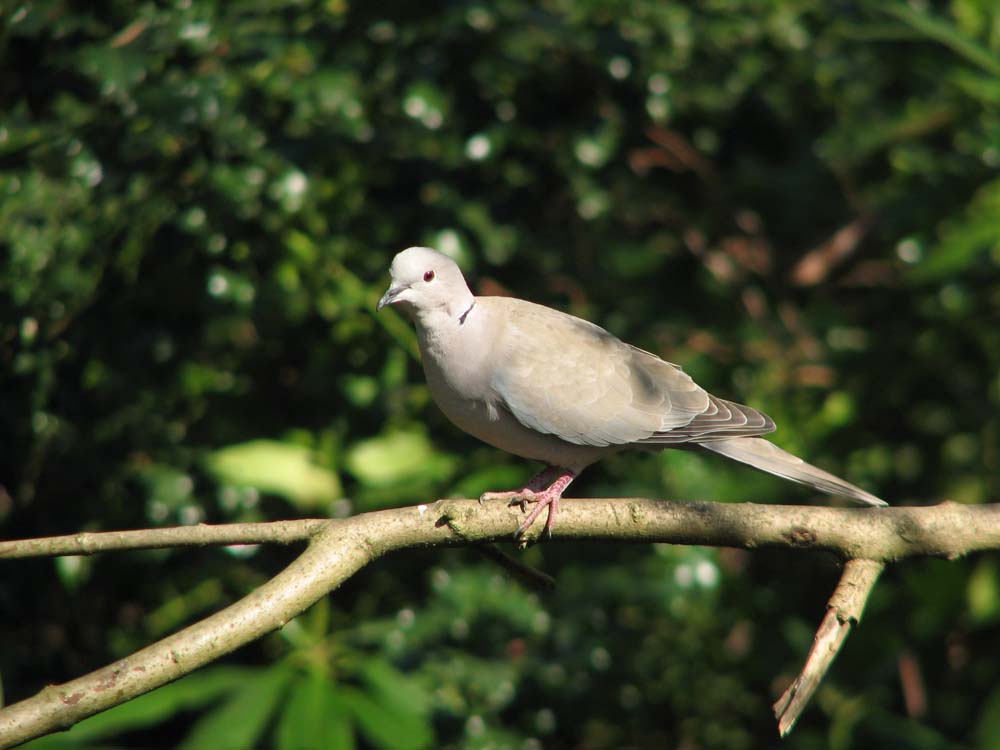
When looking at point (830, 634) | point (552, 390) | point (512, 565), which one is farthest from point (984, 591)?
point (512, 565)

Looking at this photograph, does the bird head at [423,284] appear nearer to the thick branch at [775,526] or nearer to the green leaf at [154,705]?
the thick branch at [775,526]

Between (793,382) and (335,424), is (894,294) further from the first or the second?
(335,424)

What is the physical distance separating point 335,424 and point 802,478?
1392mm

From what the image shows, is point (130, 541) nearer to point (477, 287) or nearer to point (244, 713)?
point (244, 713)

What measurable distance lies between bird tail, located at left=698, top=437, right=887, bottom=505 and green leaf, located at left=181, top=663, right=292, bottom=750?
1292 millimetres

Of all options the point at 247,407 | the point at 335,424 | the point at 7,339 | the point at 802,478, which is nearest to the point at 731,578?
the point at 802,478

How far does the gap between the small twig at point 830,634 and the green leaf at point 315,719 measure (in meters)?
1.18

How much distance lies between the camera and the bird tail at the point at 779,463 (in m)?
2.61

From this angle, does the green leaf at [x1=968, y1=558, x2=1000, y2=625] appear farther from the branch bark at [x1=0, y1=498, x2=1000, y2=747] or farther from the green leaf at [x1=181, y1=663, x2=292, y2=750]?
the green leaf at [x1=181, y1=663, x2=292, y2=750]

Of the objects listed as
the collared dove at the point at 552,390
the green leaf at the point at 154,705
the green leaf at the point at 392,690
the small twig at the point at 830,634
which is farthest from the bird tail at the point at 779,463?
the green leaf at the point at 154,705

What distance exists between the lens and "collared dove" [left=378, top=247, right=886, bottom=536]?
2.62m

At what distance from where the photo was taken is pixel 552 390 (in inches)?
109

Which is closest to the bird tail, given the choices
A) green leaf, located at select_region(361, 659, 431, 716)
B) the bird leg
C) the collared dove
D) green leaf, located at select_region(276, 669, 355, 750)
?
the collared dove

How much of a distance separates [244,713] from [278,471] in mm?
673
